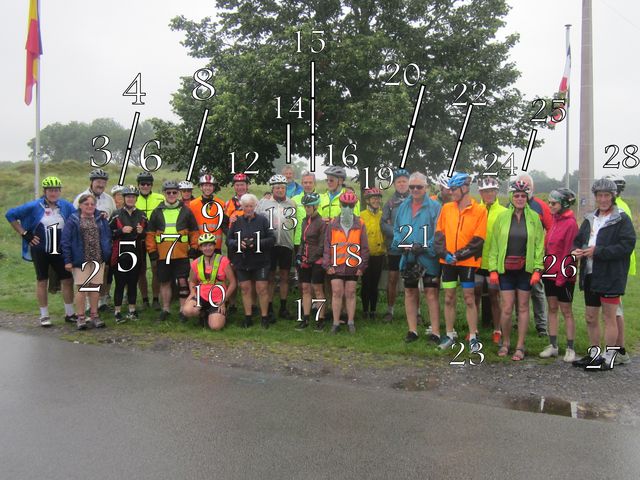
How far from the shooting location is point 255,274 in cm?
877

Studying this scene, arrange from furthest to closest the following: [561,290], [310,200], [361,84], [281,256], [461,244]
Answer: [361,84] < [281,256] < [310,200] < [461,244] < [561,290]

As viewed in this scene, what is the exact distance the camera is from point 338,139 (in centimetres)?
1195

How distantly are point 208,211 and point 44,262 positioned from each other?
2736 millimetres

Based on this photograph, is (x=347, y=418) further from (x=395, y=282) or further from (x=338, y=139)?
(x=338, y=139)

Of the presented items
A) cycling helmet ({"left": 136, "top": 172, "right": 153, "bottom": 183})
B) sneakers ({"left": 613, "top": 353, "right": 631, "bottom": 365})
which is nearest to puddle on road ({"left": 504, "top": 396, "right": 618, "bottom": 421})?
sneakers ({"left": 613, "top": 353, "right": 631, "bottom": 365})

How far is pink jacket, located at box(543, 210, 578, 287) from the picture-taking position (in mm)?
6844

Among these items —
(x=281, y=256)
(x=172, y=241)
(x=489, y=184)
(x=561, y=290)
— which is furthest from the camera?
(x=281, y=256)

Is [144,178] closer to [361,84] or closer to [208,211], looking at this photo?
[208,211]

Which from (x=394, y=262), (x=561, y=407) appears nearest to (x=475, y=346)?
(x=561, y=407)

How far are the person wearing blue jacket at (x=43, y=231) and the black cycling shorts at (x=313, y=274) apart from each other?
3879mm

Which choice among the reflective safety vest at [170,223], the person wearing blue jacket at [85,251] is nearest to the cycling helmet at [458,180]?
the reflective safety vest at [170,223]

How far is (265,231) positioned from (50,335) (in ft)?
11.7

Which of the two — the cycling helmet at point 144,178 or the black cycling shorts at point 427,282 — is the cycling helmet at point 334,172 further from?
the cycling helmet at point 144,178

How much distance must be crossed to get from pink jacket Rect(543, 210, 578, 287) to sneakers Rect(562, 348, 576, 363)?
0.83 m
